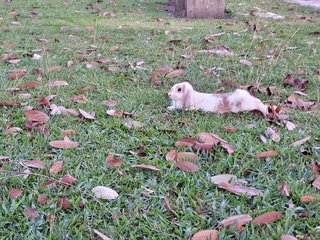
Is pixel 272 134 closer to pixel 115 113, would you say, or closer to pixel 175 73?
pixel 115 113

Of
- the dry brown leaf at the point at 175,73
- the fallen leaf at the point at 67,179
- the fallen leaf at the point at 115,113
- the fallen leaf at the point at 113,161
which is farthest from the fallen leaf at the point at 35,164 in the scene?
the dry brown leaf at the point at 175,73

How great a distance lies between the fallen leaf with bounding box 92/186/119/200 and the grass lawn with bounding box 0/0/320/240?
0.02m

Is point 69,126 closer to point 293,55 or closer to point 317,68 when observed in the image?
point 317,68

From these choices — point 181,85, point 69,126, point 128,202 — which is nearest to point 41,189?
point 128,202

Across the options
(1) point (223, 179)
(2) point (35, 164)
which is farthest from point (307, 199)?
(2) point (35, 164)

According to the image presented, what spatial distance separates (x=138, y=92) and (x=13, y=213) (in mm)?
1382

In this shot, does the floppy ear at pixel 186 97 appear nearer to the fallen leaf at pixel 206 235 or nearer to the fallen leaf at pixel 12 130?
the fallen leaf at pixel 12 130

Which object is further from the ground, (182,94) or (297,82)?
(182,94)

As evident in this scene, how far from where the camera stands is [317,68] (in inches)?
135

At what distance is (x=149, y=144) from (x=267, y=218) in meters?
0.74

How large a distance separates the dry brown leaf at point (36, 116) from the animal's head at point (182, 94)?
656 mm

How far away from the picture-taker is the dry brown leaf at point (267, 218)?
5.16ft

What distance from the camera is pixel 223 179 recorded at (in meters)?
1.84

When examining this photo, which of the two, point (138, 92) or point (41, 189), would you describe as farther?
point (138, 92)
